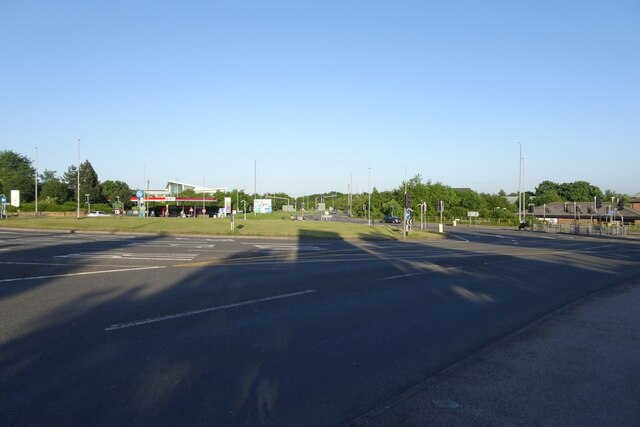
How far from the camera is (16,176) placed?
95.8 m

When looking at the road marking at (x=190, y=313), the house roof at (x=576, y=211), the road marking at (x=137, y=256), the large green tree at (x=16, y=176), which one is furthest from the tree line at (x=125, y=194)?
the road marking at (x=190, y=313)

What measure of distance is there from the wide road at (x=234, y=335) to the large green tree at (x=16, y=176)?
275 feet

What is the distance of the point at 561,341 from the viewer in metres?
7.88

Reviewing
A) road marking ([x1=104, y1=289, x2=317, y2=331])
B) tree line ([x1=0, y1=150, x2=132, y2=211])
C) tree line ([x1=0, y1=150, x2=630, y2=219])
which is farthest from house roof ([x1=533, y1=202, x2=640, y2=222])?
road marking ([x1=104, y1=289, x2=317, y2=331])

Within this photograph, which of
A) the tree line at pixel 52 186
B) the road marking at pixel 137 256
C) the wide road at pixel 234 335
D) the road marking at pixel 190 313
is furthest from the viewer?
the tree line at pixel 52 186

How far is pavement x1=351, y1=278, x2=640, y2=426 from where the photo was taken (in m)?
4.93

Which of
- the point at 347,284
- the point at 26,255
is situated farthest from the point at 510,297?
the point at 26,255

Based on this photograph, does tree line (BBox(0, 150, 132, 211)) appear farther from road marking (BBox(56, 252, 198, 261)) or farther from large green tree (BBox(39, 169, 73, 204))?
road marking (BBox(56, 252, 198, 261))

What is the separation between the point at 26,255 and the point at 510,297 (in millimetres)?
16044

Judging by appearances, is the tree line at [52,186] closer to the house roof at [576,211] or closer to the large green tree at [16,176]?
the large green tree at [16,176]

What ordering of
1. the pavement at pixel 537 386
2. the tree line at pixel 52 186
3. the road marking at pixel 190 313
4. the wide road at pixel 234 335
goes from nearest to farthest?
1. the pavement at pixel 537 386
2. the wide road at pixel 234 335
3. the road marking at pixel 190 313
4. the tree line at pixel 52 186

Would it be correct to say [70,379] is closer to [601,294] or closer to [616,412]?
[616,412]

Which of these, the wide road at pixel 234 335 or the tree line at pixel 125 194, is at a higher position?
the tree line at pixel 125 194

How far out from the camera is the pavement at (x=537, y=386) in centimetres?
493
